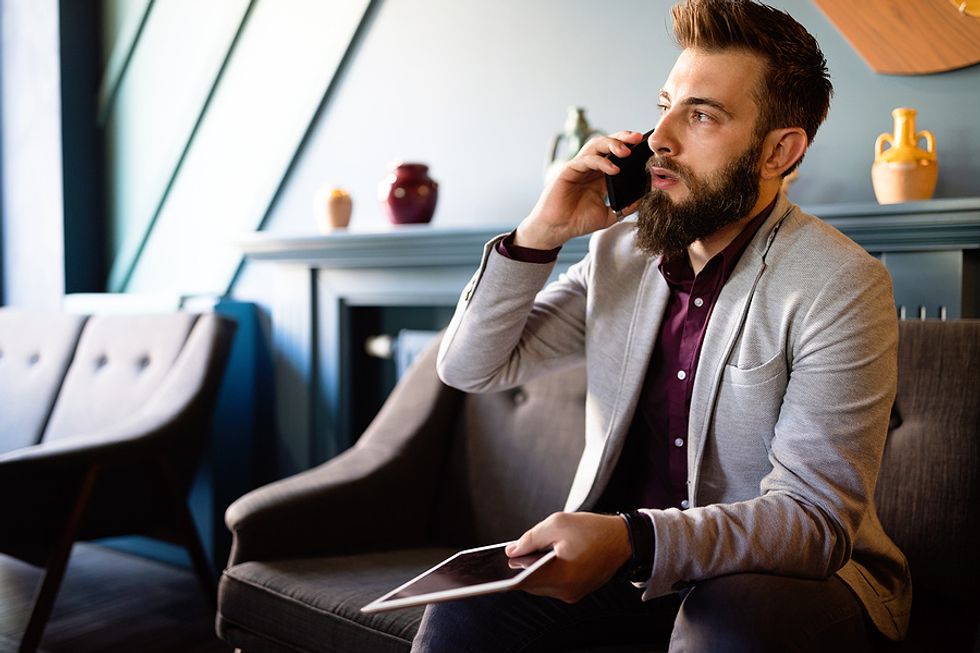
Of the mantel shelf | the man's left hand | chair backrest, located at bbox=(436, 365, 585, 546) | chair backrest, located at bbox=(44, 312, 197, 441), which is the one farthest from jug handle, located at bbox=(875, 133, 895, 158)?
chair backrest, located at bbox=(44, 312, 197, 441)

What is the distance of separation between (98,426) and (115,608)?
54 cm

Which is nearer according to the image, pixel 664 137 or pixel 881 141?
pixel 664 137

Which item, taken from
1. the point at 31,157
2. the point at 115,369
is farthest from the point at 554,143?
the point at 31,157

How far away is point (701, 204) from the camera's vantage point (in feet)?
4.75

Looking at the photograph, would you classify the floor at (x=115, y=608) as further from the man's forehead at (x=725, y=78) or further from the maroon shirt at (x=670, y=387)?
the man's forehead at (x=725, y=78)

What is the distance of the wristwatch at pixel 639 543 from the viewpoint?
118 cm

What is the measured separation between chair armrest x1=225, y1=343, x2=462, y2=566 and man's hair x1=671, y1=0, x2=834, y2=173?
3.47 feet

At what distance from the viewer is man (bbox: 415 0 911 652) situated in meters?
1.17

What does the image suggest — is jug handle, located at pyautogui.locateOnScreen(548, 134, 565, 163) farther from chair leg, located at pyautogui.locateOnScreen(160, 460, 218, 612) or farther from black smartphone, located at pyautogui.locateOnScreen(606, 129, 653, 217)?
chair leg, located at pyautogui.locateOnScreen(160, 460, 218, 612)

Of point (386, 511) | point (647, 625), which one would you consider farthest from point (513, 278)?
point (386, 511)

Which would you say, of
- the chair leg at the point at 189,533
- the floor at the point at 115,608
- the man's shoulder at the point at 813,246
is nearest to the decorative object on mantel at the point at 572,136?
the man's shoulder at the point at 813,246

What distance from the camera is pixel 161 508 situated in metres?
2.61

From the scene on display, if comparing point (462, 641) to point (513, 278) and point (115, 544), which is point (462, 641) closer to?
point (513, 278)

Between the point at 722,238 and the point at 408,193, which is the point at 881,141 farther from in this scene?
the point at 408,193
